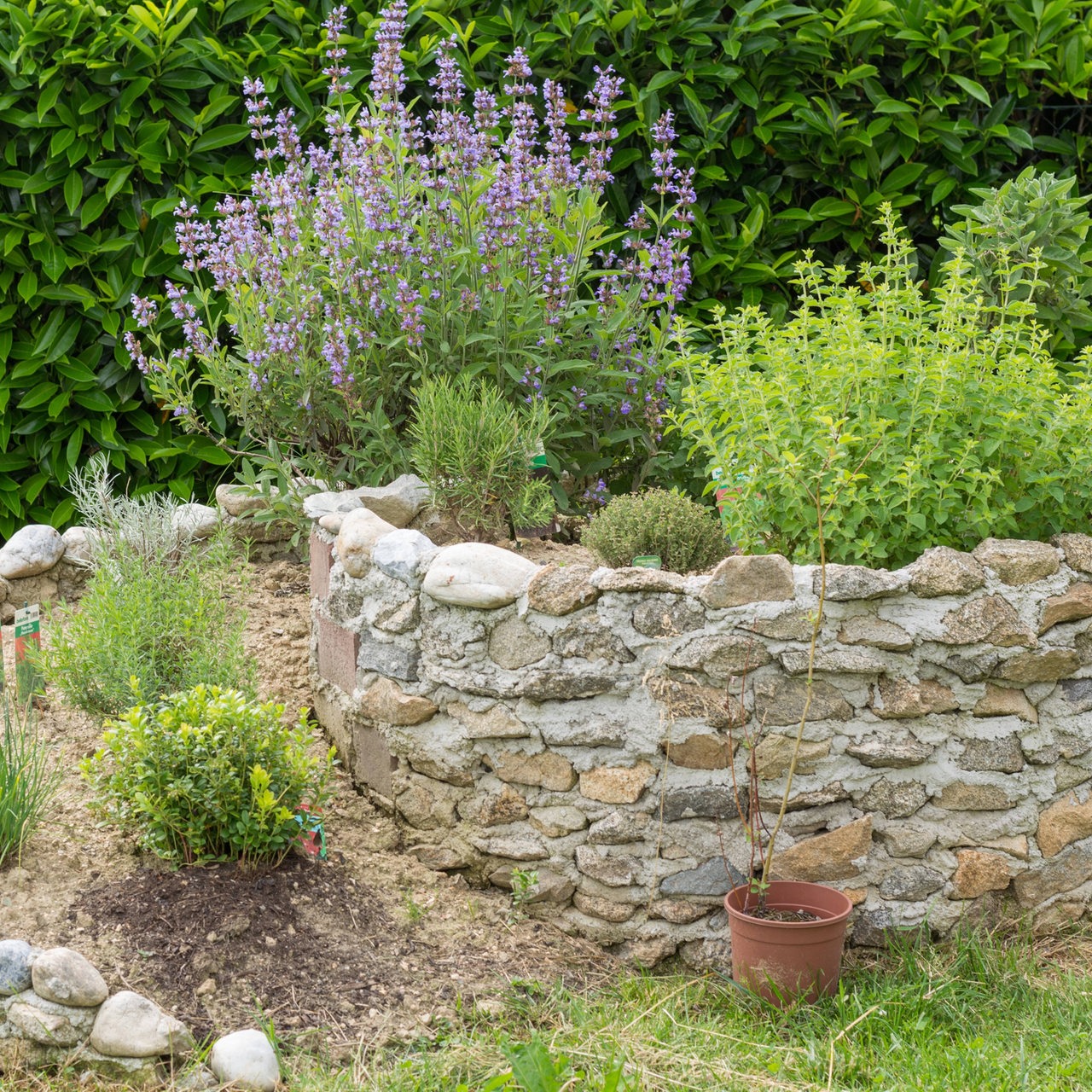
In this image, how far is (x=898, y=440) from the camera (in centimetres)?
370

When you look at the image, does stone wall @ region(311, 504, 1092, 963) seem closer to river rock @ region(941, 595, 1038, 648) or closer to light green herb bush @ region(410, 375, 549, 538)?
river rock @ region(941, 595, 1038, 648)

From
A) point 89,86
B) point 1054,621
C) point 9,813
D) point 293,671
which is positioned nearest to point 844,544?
point 1054,621

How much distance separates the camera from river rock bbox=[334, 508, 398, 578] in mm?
3963

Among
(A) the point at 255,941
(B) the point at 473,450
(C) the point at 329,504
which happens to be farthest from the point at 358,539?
(A) the point at 255,941

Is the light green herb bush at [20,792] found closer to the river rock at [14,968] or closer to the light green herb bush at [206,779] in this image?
the light green herb bush at [206,779]

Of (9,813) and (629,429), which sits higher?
(629,429)

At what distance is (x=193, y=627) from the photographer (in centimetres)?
405

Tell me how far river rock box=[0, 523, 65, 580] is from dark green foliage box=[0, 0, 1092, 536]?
49cm

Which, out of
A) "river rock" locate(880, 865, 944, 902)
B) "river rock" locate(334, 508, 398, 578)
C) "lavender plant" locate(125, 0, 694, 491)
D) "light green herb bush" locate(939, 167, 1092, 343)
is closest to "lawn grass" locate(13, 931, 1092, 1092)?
"river rock" locate(880, 865, 944, 902)

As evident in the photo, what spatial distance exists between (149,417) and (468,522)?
1897 mm

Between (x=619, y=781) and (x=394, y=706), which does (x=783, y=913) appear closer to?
(x=619, y=781)

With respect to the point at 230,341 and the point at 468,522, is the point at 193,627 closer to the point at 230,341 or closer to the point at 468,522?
the point at 468,522

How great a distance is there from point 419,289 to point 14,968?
8.22ft

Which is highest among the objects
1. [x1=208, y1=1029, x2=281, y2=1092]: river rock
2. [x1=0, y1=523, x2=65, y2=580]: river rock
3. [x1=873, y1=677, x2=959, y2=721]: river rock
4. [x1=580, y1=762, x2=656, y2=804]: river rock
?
[x1=0, y1=523, x2=65, y2=580]: river rock
